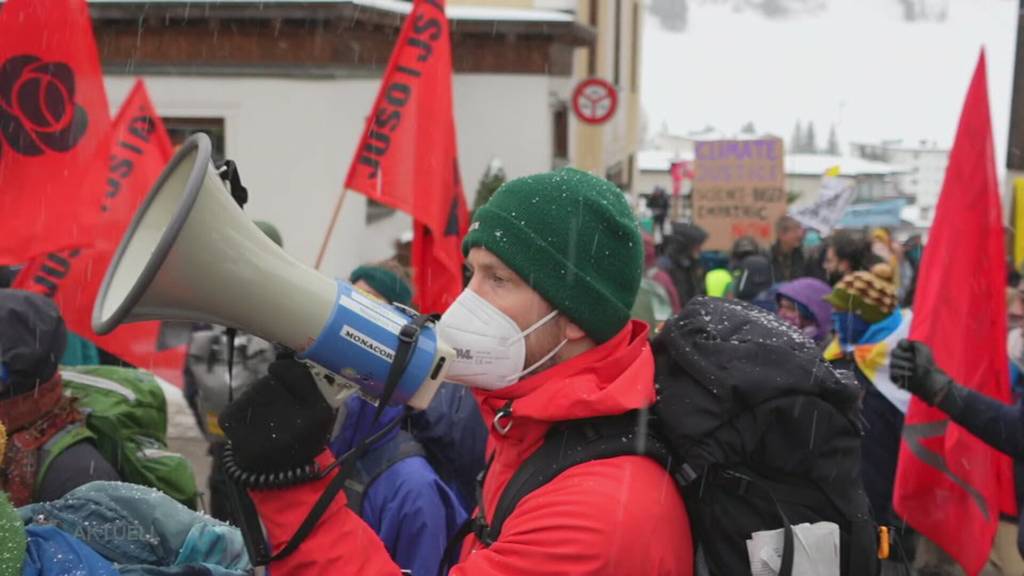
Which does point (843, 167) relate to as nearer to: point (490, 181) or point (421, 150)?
point (490, 181)

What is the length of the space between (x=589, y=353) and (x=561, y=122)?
13626 millimetres

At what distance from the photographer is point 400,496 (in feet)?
9.13

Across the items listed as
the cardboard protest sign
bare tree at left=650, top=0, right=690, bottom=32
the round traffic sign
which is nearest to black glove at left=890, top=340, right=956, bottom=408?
the cardboard protest sign

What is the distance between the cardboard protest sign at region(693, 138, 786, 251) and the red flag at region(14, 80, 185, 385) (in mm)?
8491

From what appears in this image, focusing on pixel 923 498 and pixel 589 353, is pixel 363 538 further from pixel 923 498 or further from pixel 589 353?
pixel 923 498

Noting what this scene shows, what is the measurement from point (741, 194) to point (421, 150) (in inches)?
321

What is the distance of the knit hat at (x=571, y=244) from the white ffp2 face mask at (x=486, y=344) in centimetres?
6

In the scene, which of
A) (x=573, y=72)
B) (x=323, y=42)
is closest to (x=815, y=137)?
(x=573, y=72)

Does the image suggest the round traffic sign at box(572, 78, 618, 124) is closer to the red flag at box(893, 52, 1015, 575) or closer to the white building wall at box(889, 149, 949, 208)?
the red flag at box(893, 52, 1015, 575)

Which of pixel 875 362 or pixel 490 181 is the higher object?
pixel 875 362

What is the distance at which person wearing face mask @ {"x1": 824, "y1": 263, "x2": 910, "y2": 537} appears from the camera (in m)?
4.48

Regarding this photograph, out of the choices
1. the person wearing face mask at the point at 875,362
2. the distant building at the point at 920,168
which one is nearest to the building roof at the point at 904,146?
the distant building at the point at 920,168

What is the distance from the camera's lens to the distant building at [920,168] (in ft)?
124

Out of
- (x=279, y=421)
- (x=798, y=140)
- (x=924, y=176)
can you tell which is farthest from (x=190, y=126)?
(x=798, y=140)
